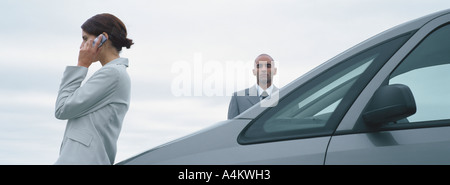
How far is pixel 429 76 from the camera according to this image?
7.87ft

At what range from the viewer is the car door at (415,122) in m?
2.14

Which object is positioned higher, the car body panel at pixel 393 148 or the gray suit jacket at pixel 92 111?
the gray suit jacket at pixel 92 111

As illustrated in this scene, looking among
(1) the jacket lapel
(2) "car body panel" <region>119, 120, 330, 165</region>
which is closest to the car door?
(2) "car body panel" <region>119, 120, 330, 165</region>

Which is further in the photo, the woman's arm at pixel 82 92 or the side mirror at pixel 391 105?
the woman's arm at pixel 82 92

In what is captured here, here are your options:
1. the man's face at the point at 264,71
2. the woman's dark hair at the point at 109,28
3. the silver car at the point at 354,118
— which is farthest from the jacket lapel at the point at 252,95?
the silver car at the point at 354,118

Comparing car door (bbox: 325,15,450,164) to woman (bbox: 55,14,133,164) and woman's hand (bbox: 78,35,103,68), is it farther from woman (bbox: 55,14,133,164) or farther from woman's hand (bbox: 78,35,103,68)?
woman's hand (bbox: 78,35,103,68)

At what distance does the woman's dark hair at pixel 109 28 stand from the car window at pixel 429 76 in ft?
5.77

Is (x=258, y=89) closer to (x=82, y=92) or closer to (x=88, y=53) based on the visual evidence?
(x=88, y=53)

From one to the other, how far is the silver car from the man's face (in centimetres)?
375

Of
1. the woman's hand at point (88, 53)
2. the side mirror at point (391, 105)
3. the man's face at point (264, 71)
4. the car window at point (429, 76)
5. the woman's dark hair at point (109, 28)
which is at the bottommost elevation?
the side mirror at point (391, 105)

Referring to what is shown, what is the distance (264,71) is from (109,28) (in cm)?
335

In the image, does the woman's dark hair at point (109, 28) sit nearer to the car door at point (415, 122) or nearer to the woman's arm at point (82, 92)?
the woman's arm at point (82, 92)
